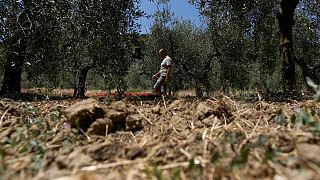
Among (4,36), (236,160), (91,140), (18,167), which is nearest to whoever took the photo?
(236,160)

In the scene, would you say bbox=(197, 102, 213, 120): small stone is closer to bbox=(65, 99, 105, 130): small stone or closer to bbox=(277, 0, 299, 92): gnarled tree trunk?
bbox=(65, 99, 105, 130): small stone

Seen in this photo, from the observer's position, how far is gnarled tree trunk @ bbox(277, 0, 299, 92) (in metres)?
13.2

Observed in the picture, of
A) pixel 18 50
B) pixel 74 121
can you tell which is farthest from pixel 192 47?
pixel 74 121

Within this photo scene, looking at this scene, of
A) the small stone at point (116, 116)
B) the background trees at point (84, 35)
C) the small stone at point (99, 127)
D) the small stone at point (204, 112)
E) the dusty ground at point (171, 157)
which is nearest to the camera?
the dusty ground at point (171, 157)

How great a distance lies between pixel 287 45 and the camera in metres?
13.5

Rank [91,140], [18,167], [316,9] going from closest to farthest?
[18,167]
[91,140]
[316,9]

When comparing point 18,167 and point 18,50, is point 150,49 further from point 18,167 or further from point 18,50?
point 18,167

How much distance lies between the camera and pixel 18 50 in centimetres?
1294

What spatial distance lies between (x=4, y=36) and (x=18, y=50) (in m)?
0.72

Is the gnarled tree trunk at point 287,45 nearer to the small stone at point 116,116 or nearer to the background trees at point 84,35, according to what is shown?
the background trees at point 84,35

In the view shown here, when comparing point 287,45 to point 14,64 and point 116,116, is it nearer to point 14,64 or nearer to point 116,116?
point 14,64

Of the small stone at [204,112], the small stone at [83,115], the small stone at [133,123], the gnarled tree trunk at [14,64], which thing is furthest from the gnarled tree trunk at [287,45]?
the small stone at [83,115]

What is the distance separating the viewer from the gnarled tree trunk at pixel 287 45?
13234 mm

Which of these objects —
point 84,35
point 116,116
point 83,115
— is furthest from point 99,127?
point 84,35
